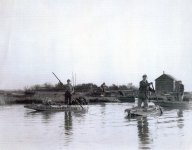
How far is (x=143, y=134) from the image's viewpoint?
10.1 m

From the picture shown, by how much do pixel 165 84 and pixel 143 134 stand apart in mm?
22594

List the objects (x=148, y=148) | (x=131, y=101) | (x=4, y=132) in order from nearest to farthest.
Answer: (x=148, y=148)
(x=4, y=132)
(x=131, y=101)

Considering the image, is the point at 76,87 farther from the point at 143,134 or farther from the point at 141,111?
the point at 143,134

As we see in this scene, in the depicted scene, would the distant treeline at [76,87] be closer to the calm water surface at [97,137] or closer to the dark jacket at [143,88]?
the dark jacket at [143,88]

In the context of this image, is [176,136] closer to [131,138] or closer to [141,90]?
[131,138]

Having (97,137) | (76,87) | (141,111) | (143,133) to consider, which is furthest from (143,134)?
(76,87)

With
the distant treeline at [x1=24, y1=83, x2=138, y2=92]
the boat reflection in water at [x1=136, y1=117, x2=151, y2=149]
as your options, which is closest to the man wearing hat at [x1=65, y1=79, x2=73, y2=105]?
the boat reflection in water at [x1=136, y1=117, x2=151, y2=149]

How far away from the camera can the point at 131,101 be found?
3588 centimetres

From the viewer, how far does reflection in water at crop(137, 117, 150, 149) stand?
858 cm

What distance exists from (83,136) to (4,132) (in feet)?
8.22

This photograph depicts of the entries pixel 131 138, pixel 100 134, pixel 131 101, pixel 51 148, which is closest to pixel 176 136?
pixel 131 138

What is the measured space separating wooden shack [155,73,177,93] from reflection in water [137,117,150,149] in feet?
56.7

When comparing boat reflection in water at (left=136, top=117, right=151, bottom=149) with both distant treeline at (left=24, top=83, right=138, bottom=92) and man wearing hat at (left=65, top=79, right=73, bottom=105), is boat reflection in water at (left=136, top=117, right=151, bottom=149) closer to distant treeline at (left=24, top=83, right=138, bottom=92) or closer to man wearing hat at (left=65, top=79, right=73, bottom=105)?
man wearing hat at (left=65, top=79, right=73, bottom=105)

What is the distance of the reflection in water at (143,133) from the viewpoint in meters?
8.58
